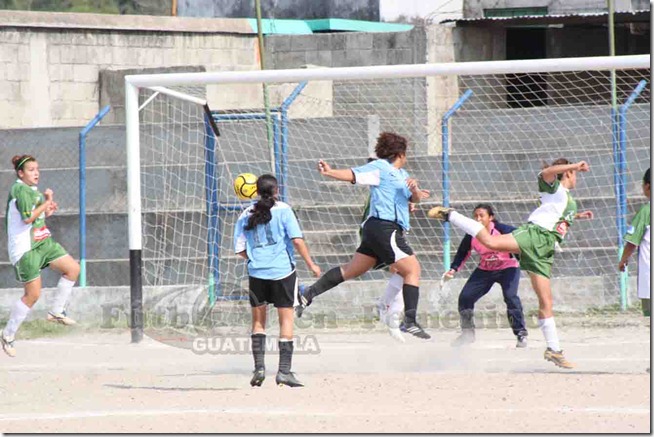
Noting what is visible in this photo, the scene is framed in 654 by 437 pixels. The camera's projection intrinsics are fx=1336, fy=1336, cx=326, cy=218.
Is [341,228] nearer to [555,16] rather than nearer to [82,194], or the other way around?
[82,194]

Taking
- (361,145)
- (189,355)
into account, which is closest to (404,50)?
(361,145)

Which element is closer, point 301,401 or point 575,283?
point 301,401

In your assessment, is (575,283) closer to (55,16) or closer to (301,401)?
(301,401)

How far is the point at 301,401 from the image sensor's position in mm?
9828

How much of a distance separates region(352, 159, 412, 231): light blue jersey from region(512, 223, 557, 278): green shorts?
1.23 meters

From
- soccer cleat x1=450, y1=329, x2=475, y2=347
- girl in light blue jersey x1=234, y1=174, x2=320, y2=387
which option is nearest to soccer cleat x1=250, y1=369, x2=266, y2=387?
girl in light blue jersey x1=234, y1=174, x2=320, y2=387

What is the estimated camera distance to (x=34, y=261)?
13.4 metres

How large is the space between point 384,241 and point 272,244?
1804 millimetres

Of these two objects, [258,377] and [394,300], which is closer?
[258,377]

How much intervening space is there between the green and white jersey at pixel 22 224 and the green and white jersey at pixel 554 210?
5005 millimetres

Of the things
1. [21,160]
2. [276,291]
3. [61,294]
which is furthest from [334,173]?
[61,294]

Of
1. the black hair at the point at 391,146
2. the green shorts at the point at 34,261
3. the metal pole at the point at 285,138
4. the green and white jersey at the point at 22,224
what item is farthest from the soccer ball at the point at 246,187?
the metal pole at the point at 285,138

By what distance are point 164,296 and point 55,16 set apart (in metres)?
6.73

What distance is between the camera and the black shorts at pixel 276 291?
416 inches
